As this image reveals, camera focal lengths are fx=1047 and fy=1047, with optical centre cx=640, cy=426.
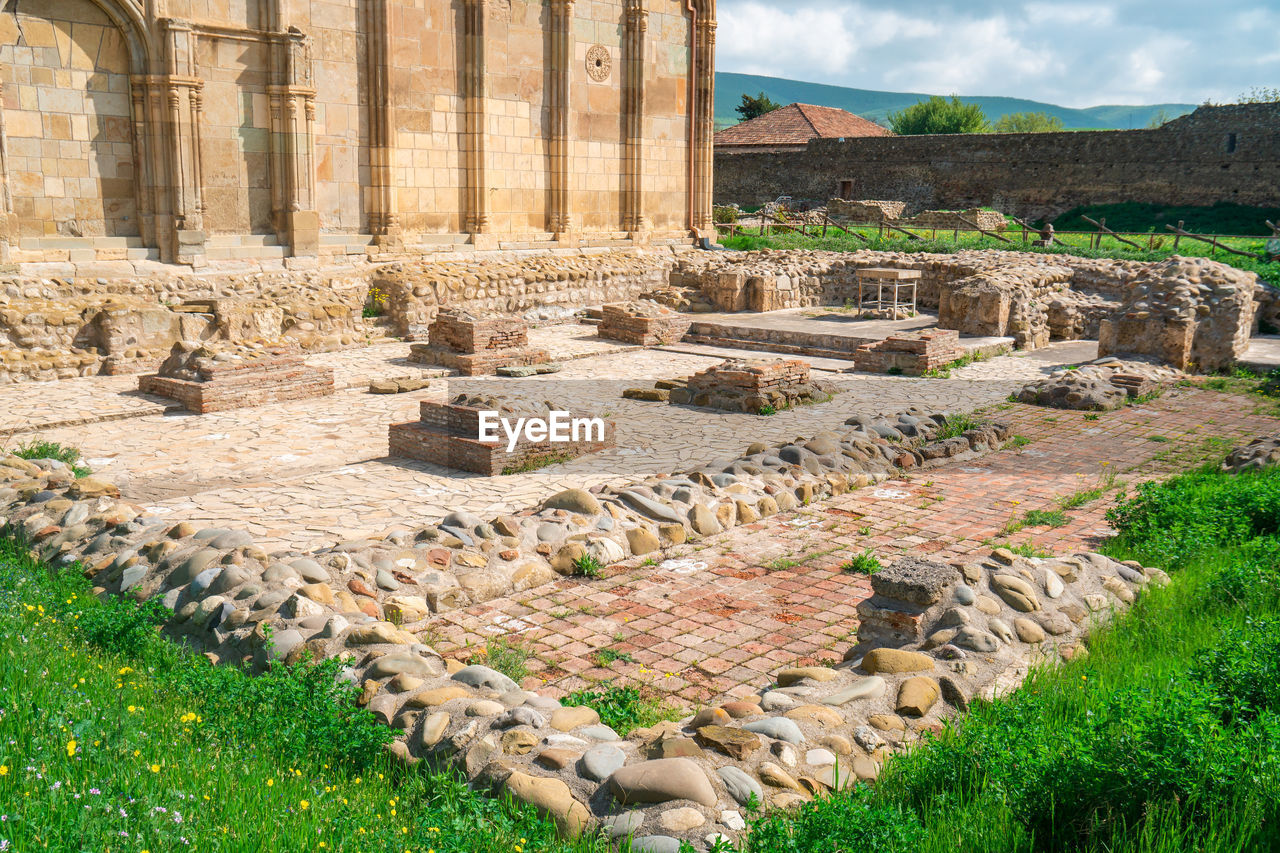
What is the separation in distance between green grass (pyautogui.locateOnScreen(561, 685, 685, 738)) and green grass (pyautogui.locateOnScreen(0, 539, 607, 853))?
0.98m

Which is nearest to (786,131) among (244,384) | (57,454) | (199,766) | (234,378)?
(244,384)

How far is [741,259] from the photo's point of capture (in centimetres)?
2481

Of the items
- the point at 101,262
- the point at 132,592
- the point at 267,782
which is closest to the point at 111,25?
the point at 101,262

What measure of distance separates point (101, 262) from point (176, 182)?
1.72 metres

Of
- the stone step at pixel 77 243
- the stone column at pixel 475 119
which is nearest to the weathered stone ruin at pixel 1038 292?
the stone column at pixel 475 119

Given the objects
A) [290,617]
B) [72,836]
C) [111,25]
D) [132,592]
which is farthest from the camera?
[111,25]

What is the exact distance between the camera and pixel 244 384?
42.9 feet

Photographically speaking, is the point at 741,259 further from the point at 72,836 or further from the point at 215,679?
the point at 72,836

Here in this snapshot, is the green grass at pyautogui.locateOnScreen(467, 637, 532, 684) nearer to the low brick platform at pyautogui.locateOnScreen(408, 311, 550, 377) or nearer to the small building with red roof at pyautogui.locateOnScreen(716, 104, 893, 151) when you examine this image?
the low brick platform at pyautogui.locateOnScreen(408, 311, 550, 377)

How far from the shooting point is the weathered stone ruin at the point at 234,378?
12.8 metres

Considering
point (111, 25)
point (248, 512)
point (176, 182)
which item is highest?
point (111, 25)

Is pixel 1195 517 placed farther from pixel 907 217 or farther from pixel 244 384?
pixel 907 217

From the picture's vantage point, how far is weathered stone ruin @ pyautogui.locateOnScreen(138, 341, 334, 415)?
12820 millimetres

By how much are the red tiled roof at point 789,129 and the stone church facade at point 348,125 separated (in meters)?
22.2
